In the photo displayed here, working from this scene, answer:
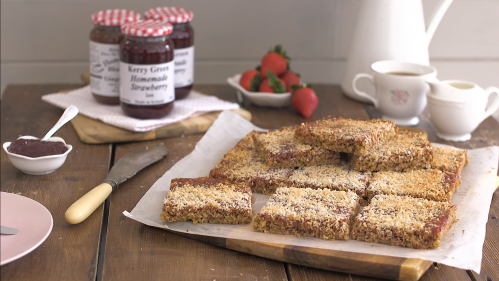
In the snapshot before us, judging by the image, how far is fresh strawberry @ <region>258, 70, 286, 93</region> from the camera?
2.04m

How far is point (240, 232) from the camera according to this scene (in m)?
1.15

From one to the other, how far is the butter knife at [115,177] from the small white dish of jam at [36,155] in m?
0.17

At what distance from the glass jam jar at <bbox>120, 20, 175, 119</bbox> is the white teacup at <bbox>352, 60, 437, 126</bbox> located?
776 millimetres

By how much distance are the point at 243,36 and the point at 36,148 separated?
133cm

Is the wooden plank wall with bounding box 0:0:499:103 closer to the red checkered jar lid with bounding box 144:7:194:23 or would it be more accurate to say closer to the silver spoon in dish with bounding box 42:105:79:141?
the red checkered jar lid with bounding box 144:7:194:23

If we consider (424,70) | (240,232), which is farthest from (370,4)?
(240,232)

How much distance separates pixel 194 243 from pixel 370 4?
1.32 metres

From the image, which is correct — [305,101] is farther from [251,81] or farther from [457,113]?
[457,113]

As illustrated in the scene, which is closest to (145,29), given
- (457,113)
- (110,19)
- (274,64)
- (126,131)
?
(110,19)

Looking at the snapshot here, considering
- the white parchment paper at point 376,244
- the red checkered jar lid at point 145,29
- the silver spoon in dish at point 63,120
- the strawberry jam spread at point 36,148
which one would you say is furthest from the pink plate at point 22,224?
the red checkered jar lid at point 145,29

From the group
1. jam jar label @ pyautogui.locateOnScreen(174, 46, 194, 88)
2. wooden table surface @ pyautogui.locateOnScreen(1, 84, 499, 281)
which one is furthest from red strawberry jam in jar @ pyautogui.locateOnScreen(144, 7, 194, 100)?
wooden table surface @ pyautogui.locateOnScreen(1, 84, 499, 281)

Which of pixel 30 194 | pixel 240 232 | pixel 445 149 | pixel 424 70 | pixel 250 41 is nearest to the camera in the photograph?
pixel 240 232

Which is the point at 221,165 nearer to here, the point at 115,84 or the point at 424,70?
the point at 115,84

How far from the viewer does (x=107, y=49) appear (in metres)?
1.85
